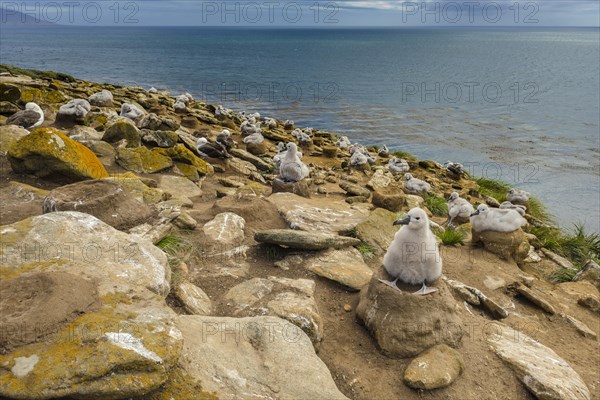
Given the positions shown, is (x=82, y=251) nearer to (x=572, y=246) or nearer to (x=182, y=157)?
(x=182, y=157)

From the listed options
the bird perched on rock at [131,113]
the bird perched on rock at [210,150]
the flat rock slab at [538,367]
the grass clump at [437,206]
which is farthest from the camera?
the bird perched on rock at [131,113]

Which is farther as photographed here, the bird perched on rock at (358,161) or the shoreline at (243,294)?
the bird perched on rock at (358,161)

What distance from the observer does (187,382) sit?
Answer: 11.8ft

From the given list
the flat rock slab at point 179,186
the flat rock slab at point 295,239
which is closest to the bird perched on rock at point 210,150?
the flat rock slab at point 179,186

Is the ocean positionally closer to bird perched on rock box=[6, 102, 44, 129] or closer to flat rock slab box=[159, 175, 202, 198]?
flat rock slab box=[159, 175, 202, 198]

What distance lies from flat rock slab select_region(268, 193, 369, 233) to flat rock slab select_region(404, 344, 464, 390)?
10.4 ft

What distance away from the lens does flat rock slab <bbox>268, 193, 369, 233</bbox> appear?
323 inches

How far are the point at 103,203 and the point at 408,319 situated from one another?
4544mm

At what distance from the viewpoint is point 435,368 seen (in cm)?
518

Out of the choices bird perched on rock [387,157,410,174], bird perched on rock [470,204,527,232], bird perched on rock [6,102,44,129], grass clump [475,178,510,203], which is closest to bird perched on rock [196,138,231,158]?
bird perched on rock [6,102,44,129]

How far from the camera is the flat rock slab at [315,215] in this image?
820 centimetres

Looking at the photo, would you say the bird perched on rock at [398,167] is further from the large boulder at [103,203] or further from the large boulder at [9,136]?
the large boulder at [9,136]

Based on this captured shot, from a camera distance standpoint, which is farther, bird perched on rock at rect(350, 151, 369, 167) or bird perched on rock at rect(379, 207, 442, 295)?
bird perched on rock at rect(350, 151, 369, 167)

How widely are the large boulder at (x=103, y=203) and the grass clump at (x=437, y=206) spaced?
31.8 feet
